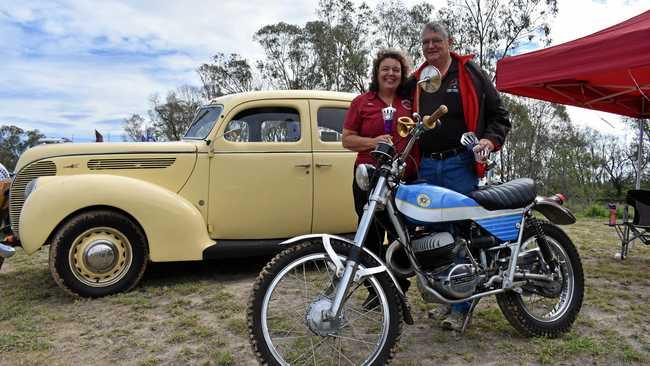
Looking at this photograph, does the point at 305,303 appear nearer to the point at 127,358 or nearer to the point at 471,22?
the point at 127,358

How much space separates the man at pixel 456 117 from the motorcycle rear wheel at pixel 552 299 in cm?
28

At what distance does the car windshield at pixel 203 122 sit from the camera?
14.9 feet

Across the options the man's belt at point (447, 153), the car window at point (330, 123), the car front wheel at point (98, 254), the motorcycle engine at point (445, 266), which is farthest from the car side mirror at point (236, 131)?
the motorcycle engine at point (445, 266)

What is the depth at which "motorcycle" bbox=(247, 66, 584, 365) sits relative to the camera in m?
2.27

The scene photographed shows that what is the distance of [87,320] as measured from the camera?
130 inches

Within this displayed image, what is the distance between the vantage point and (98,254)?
3.77 meters

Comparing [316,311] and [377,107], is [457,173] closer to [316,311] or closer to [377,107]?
[377,107]

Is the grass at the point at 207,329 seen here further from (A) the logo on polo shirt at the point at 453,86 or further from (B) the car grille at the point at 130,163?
(A) the logo on polo shirt at the point at 453,86

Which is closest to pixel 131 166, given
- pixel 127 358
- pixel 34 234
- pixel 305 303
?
pixel 34 234

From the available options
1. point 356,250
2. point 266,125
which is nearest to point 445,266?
point 356,250

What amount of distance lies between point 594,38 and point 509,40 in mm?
24991

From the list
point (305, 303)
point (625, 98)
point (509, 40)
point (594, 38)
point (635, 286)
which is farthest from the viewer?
point (509, 40)

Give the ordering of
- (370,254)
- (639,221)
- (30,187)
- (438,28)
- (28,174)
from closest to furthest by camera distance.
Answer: (370,254) → (438,28) → (30,187) → (28,174) → (639,221)

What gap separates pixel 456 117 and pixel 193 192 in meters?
2.46
